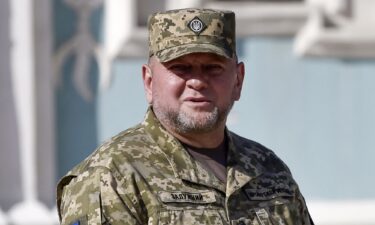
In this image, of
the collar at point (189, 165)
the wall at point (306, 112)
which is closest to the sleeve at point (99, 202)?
the collar at point (189, 165)

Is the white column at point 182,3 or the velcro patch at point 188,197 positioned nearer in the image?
the velcro patch at point 188,197

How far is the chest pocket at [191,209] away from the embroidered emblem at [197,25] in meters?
0.38

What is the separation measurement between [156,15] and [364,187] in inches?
211

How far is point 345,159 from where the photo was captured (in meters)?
9.32

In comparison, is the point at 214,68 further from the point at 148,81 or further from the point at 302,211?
the point at 302,211

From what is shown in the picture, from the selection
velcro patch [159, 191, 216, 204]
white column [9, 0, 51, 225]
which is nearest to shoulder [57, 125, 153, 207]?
velcro patch [159, 191, 216, 204]

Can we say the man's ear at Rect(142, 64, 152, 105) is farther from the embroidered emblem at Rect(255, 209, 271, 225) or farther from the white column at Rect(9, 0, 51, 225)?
the white column at Rect(9, 0, 51, 225)

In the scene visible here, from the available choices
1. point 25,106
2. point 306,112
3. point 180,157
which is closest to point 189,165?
point 180,157

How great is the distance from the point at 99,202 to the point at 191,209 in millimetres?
226

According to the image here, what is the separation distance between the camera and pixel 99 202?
3.89 meters

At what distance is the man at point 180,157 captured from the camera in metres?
3.93

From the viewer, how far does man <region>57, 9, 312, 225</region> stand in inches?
155

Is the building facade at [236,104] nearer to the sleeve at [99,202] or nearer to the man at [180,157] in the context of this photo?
the man at [180,157]

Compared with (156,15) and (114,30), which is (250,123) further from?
(156,15)
